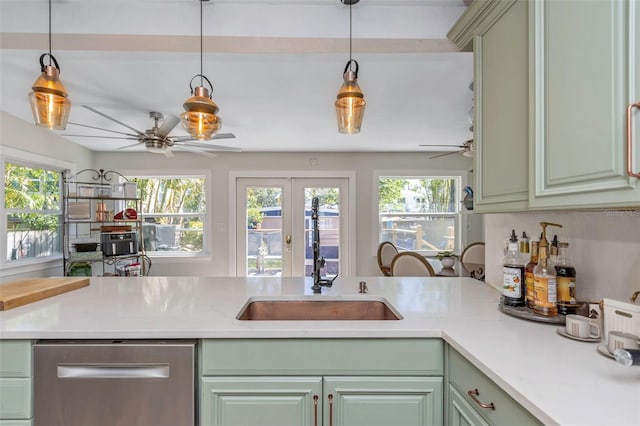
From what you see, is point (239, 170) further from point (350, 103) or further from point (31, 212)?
point (350, 103)

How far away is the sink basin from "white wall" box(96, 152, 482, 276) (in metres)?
3.05

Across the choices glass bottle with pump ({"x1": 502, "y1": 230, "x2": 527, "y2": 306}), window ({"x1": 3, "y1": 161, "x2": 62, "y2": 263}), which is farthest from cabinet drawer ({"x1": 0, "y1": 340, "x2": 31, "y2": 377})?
window ({"x1": 3, "y1": 161, "x2": 62, "y2": 263})

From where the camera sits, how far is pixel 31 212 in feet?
11.1

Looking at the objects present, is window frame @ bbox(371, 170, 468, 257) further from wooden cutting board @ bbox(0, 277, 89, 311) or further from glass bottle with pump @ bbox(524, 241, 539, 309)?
wooden cutting board @ bbox(0, 277, 89, 311)

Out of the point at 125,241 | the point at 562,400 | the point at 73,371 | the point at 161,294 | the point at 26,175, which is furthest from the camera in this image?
the point at 125,241

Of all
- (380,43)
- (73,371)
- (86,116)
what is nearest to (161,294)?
(73,371)

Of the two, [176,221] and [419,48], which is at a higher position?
[419,48]

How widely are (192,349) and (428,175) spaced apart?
4337 mm

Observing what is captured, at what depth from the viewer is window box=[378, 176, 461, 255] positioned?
186 inches

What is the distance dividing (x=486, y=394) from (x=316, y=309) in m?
0.85

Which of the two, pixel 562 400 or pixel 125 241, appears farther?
pixel 125 241

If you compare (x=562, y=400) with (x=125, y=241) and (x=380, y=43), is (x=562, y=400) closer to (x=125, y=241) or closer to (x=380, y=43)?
(x=380, y=43)

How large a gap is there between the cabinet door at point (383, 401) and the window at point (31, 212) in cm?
379

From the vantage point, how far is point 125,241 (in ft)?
12.5
